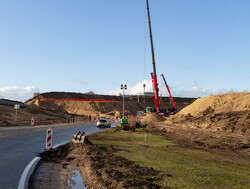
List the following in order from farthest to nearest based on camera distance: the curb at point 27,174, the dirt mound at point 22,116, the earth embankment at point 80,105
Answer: the earth embankment at point 80,105 → the dirt mound at point 22,116 → the curb at point 27,174

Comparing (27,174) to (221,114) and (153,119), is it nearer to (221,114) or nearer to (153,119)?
(221,114)

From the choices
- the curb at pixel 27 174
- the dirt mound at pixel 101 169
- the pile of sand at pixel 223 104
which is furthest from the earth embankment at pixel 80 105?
the curb at pixel 27 174

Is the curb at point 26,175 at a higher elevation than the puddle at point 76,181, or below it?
higher

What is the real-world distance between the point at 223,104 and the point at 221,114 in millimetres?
6088

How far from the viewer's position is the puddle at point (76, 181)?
7.98m

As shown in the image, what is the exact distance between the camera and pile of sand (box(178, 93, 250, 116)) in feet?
115

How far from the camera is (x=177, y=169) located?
9867 mm

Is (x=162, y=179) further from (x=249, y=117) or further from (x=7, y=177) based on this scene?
(x=249, y=117)

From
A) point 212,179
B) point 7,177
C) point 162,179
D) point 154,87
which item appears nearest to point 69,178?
point 7,177

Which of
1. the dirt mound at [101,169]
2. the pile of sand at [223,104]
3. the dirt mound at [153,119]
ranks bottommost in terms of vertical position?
the dirt mound at [101,169]

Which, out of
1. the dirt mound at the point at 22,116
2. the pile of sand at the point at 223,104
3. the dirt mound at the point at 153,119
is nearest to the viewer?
the pile of sand at the point at 223,104

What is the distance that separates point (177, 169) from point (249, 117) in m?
Result: 20.4

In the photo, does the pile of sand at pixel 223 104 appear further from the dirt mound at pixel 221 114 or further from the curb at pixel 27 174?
the curb at pixel 27 174

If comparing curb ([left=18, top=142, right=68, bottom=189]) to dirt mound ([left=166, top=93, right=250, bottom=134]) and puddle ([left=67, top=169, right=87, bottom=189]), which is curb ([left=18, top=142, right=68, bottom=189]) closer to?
puddle ([left=67, top=169, right=87, bottom=189])
